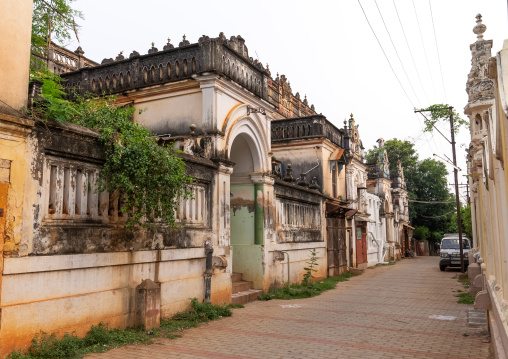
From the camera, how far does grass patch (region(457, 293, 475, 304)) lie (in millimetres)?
11966

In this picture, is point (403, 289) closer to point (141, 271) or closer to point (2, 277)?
point (141, 271)

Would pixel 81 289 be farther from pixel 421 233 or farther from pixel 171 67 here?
pixel 421 233

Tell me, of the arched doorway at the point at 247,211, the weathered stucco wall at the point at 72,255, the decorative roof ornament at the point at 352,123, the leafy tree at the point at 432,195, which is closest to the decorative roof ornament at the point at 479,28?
the arched doorway at the point at 247,211

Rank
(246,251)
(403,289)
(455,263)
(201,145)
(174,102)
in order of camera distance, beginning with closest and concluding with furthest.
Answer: (201,145)
(174,102)
(246,251)
(403,289)
(455,263)

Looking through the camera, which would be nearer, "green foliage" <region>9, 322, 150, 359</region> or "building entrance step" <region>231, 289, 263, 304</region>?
"green foliage" <region>9, 322, 150, 359</region>

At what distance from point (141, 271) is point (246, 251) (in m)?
5.22

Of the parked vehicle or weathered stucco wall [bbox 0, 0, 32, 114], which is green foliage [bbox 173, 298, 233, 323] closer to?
weathered stucco wall [bbox 0, 0, 32, 114]

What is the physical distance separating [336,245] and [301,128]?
5.47 metres

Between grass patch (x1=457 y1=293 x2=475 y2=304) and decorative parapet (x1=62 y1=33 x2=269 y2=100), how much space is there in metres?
8.08

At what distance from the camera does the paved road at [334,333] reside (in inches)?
262

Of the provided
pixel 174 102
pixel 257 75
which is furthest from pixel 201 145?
pixel 257 75

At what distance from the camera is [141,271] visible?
7.87 meters

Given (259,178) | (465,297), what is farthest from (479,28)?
(465,297)

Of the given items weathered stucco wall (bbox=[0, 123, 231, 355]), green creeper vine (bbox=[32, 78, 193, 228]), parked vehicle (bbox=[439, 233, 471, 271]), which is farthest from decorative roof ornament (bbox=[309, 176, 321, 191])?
green creeper vine (bbox=[32, 78, 193, 228])
